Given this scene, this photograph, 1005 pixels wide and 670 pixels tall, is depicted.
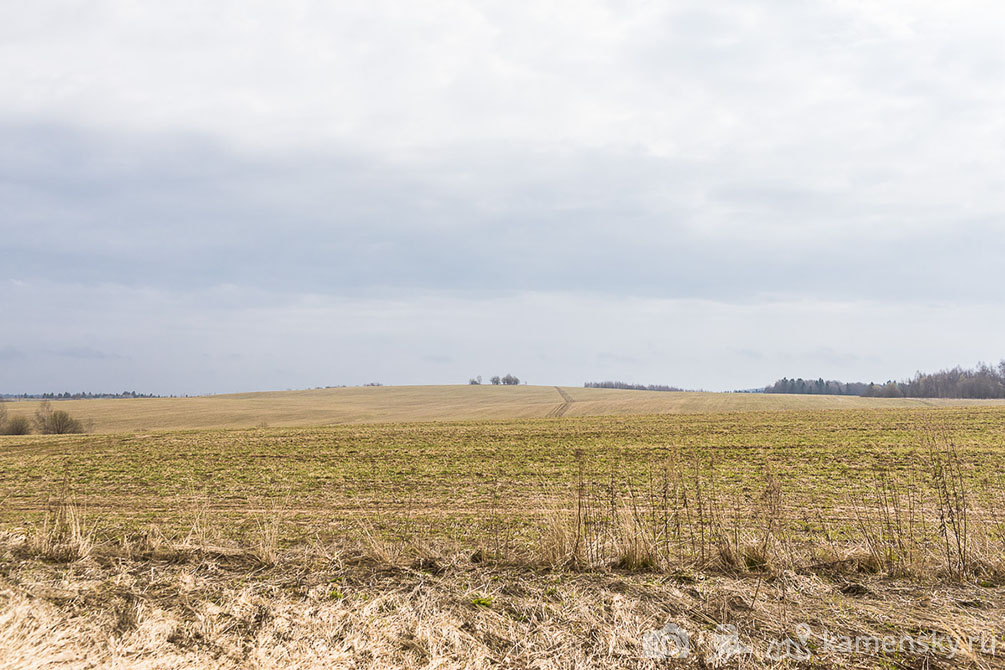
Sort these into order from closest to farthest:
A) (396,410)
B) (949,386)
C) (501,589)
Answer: (501,589) → (396,410) → (949,386)

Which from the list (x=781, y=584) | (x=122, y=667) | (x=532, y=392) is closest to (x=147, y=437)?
(x=122, y=667)

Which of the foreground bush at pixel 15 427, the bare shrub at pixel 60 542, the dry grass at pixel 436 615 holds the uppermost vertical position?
the bare shrub at pixel 60 542

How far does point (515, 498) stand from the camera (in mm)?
14391

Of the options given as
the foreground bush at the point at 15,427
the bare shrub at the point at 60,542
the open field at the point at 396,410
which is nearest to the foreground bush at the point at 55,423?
the foreground bush at the point at 15,427

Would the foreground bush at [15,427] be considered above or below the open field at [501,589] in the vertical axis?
below

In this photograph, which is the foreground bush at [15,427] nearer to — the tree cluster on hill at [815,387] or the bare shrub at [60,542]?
the bare shrub at [60,542]

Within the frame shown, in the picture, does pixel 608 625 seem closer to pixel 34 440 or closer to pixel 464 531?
pixel 464 531

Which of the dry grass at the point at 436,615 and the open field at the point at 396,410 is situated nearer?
the dry grass at the point at 436,615

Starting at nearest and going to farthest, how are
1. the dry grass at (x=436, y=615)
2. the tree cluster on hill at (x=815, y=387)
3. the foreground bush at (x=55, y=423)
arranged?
1. the dry grass at (x=436, y=615)
2. the foreground bush at (x=55, y=423)
3. the tree cluster on hill at (x=815, y=387)

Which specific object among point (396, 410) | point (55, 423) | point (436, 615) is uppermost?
point (436, 615)

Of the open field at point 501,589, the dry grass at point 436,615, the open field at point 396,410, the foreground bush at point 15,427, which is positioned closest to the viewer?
the dry grass at point 436,615

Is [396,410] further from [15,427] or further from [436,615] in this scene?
[436,615]

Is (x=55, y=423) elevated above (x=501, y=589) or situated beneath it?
situated beneath

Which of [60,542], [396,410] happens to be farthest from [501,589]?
[396,410]
